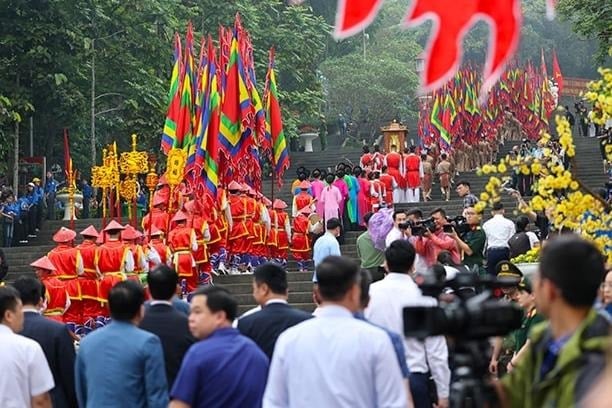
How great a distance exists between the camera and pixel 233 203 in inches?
899

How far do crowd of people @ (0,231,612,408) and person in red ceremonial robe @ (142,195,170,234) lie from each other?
39.2ft

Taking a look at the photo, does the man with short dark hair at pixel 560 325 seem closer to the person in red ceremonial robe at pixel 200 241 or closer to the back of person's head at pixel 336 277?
the back of person's head at pixel 336 277

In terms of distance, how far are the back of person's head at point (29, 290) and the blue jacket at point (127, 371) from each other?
1272 millimetres

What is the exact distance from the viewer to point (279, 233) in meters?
24.1

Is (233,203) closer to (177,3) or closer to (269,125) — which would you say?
(269,125)

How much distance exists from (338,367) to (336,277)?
46 cm

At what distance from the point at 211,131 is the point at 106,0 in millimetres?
11469

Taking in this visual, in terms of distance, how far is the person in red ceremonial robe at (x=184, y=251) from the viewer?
2033 centimetres

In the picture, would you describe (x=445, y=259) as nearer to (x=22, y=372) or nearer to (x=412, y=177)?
(x=22, y=372)

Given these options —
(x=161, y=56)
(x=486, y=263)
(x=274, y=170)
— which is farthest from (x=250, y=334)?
(x=161, y=56)

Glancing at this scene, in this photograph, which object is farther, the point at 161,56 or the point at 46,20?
the point at 161,56

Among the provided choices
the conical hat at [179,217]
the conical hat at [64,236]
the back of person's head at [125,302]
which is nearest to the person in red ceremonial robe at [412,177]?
the conical hat at [179,217]

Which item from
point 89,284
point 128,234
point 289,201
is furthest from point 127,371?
point 289,201

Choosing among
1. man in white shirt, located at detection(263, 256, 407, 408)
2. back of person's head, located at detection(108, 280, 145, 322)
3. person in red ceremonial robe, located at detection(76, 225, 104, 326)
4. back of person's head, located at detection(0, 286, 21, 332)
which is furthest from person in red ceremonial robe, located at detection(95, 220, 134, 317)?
man in white shirt, located at detection(263, 256, 407, 408)
